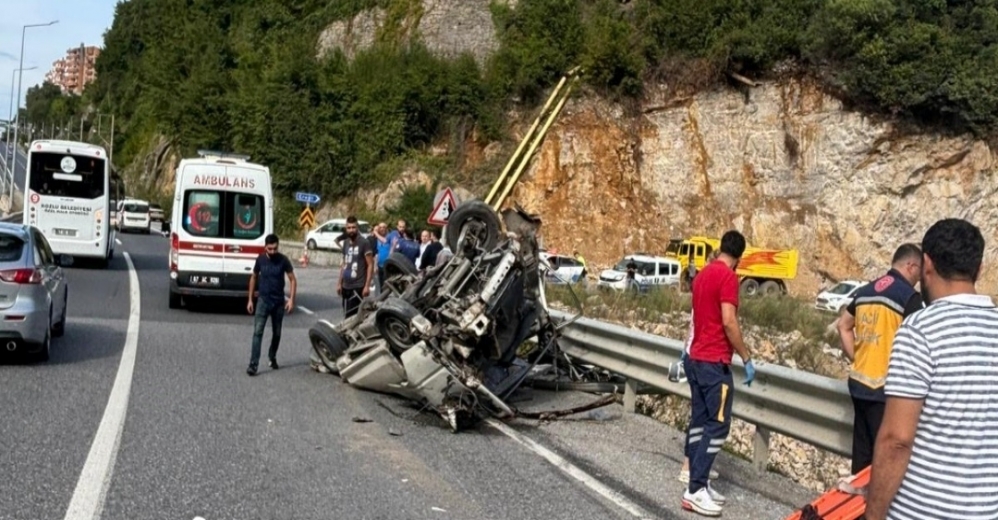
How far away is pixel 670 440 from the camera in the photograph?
9805mm

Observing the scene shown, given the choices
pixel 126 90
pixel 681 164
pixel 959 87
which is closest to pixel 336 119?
pixel 681 164

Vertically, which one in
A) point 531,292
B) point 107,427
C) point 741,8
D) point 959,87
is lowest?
point 107,427

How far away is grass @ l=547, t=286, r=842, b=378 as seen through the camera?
53.2ft

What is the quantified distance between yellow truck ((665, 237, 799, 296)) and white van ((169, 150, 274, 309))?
863 inches

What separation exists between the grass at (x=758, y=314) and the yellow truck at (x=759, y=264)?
16.7 meters

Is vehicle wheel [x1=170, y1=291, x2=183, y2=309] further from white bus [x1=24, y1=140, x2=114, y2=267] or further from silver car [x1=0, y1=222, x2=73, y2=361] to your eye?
white bus [x1=24, y1=140, x2=114, y2=267]

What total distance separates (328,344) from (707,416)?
5.92 meters

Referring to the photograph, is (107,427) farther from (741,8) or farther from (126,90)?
(126,90)

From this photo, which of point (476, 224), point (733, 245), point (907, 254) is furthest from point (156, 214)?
point (907, 254)

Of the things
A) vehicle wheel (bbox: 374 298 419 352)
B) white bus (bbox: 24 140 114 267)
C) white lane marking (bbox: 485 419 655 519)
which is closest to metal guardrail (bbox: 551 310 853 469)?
white lane marking (bbox: 485 419 655 519)

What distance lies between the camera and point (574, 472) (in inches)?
320

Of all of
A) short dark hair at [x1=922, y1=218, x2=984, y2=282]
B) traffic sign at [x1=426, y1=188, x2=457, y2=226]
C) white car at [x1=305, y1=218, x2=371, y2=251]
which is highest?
short dark hair at [x1=922, y1=218, x2=984, y2=282]

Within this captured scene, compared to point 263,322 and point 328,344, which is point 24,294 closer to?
point 263,322

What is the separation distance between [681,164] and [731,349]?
3697 cm
